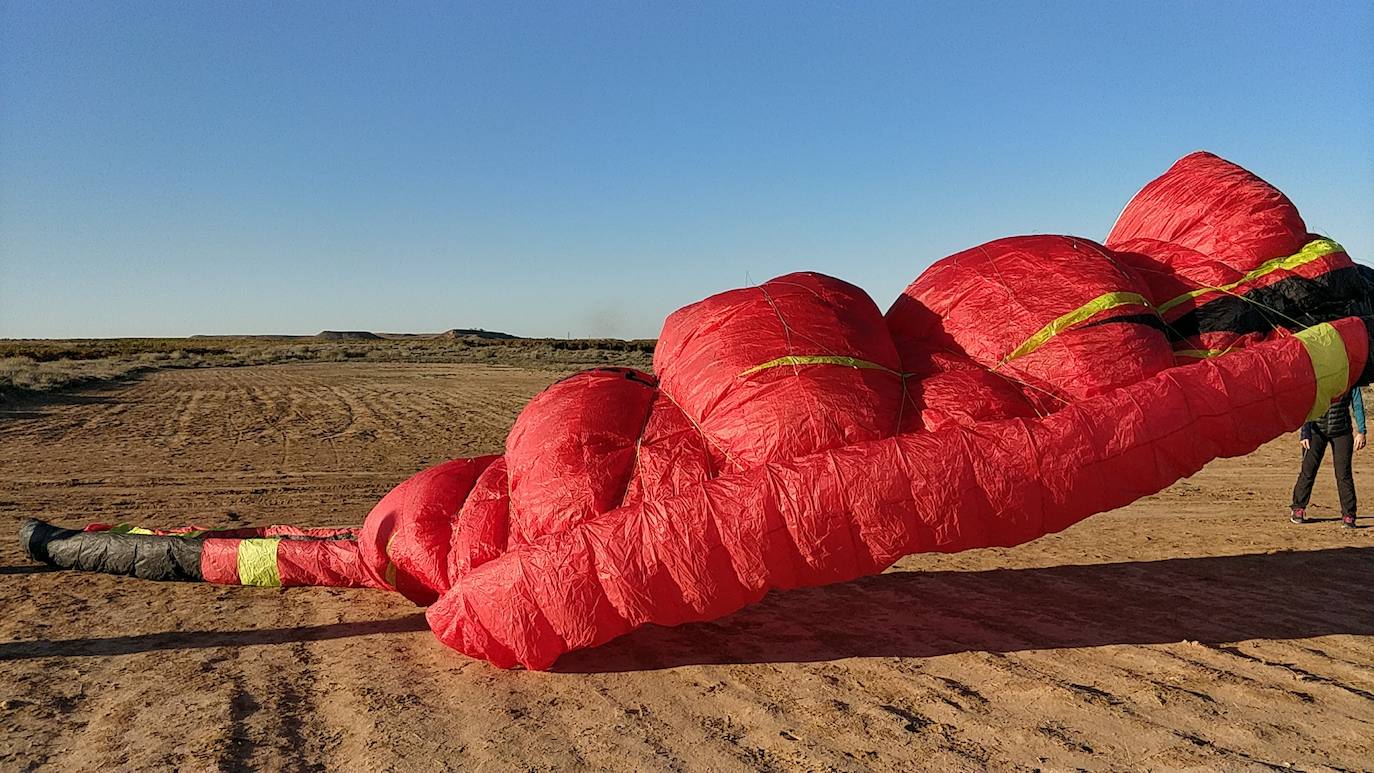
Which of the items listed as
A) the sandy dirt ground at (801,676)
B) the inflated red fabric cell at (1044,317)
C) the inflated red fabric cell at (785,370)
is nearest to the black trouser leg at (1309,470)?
the sandy dirt ground at (801,676)

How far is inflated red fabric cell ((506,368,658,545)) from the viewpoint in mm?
4051

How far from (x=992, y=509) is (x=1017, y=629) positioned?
48.0 inches

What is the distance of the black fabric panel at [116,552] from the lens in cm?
555


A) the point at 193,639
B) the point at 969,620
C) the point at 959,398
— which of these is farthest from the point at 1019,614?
the point at 193,639

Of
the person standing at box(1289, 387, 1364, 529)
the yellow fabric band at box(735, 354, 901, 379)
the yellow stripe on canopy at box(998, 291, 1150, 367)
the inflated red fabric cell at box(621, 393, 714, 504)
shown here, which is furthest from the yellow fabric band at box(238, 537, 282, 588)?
the person standing at box(1289, 387, 1364, 529)

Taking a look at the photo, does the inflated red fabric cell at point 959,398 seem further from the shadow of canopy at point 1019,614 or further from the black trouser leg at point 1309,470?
the black trouser leg at point 1309,470

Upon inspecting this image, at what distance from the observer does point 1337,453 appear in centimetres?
752

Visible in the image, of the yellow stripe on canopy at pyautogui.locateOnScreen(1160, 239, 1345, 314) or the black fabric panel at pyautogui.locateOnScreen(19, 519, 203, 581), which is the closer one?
the yellow stripe on canopy at pyautogui.locateOnScreen(1160, 239, 1345, 314)

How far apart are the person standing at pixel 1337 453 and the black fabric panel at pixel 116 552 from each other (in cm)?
853

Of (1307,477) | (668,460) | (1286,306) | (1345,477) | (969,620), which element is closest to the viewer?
(668,460)

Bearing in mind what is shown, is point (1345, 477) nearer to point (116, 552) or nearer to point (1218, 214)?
point (1218, 214)

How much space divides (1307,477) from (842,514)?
6086 mm

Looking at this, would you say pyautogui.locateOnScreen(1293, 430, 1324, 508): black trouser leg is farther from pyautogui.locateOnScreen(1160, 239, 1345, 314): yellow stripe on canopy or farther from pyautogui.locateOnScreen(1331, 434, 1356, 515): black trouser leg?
pyautogui.locateOnScreen(1160, 239, 1345, 314): yellow stripe on canopy

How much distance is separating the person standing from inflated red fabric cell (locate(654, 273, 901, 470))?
17.5 feet
